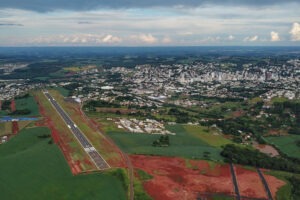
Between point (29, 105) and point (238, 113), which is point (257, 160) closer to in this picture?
point (238, 113)

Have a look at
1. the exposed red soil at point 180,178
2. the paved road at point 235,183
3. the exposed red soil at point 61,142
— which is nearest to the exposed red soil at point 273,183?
the paved road at point 235,183

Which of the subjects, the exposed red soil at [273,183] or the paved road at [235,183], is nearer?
the paved road at [235,183]

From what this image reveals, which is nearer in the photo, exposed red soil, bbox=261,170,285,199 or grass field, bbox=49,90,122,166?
exposed red soil, bbox=261,170,285,199

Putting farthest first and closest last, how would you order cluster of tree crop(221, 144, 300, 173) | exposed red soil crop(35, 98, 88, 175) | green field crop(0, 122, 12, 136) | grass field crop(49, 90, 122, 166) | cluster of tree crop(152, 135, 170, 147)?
green field crop(0, 122, 12, 136), cluster of tree crop(152, 135, 170, 147), grass field crop(49, 90, 122, 166), cluster of tree crop(221, 144, 300, 173), exposed red soil crop(35, 98, 88, 175)

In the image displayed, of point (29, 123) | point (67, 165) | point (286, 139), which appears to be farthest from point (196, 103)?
point (67, 165)

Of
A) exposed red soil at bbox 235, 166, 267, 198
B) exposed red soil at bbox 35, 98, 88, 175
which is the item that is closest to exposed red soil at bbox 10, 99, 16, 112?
exposed red soil at bbox 35, 98, 88, 175

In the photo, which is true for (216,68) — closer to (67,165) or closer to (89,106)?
(89,106)

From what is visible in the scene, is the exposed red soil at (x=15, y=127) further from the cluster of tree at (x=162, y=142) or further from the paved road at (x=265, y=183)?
the paved road at (x=265, y=183)

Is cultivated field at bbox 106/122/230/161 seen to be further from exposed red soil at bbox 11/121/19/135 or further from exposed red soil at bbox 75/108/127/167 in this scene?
exposed red soil at bbox 11/121/19/135
